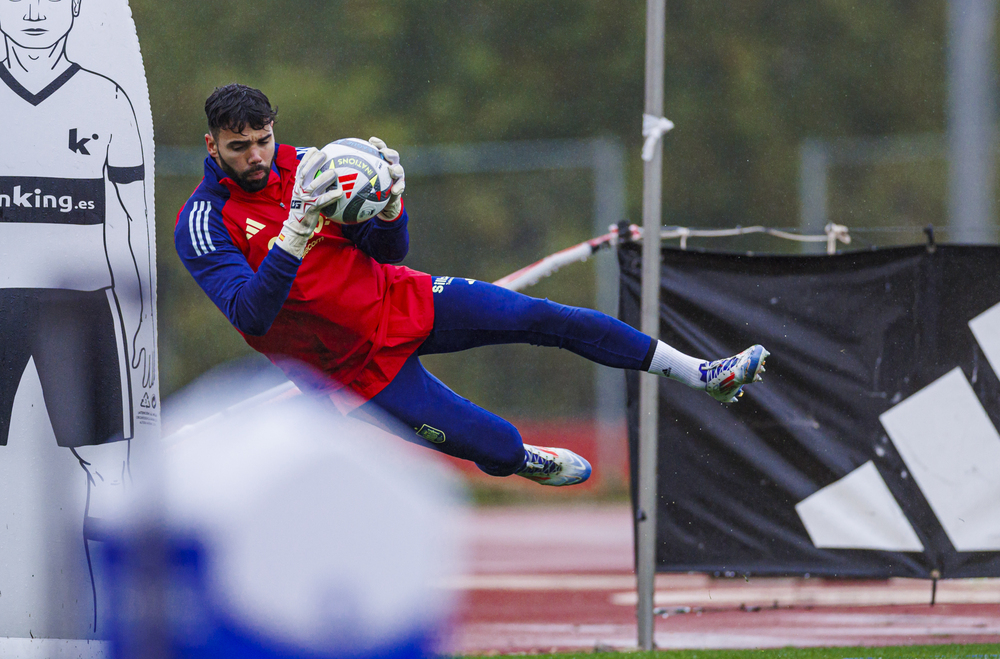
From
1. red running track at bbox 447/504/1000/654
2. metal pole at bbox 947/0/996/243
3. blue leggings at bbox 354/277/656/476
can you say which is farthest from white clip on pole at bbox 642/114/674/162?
metal pole at bbox 947/0/996/243

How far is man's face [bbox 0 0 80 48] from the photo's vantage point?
3.88 meters

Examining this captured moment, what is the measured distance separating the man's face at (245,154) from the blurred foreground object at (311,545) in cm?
181

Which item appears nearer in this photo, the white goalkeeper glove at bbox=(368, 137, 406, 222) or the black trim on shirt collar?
the white goalkeeper glove at bbox=(368, 137, 406, 222)

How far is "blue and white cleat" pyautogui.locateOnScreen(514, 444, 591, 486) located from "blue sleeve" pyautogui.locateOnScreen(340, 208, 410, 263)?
0.91 meters

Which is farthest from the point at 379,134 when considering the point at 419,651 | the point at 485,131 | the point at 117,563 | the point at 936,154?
the point at 419,651

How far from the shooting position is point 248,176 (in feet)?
11.9

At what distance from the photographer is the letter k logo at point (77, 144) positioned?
3891 millimetres

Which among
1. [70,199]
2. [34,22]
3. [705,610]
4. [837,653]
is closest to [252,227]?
[70,199]

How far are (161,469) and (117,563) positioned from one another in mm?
364

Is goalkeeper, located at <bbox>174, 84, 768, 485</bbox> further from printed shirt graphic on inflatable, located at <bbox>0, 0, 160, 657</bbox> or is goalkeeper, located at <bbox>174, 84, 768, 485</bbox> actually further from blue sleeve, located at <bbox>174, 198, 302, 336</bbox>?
printed shirt graphic on inflatable, located at <bbox>0, 0, 160, 657</bbox>

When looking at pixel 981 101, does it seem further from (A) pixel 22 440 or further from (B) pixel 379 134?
(A) pixel 22 440

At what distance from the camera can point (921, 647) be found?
459 centimetres

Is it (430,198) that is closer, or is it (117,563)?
(117,563)

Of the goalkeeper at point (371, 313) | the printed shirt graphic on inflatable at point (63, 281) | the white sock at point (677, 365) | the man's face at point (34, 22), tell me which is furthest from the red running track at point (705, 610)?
the man's face at point (34, 22)
